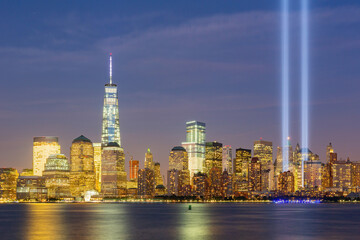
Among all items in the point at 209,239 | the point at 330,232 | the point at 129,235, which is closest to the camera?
the point at 209,239

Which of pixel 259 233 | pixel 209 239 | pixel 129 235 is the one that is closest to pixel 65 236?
pixel 129 235

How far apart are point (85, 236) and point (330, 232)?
52.2 m

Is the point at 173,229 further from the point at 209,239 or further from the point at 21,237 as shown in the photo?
the point at 21,237

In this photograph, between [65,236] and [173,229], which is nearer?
[65,236]

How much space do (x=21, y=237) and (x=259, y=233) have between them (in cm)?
4843

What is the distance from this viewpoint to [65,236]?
114812 millimetres

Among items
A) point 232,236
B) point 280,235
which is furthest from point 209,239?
point 280,235

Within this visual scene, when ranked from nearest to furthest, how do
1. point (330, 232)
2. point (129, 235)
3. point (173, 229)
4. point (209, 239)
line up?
point (209, 239) → point (129, 235) → point (330, 232) → point (173, 229)

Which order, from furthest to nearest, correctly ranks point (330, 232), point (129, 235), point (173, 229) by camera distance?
point (173, 229), point (330, 232), point (129, 235)

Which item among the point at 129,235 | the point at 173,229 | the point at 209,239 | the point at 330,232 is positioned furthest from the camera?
the point at 173,229

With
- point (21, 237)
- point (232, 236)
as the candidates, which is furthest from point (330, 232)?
point (21, 237)

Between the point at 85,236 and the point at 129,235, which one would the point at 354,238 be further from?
the point at 85,236

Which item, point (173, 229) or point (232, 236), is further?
point (173, 229)

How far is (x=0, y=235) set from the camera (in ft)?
399
